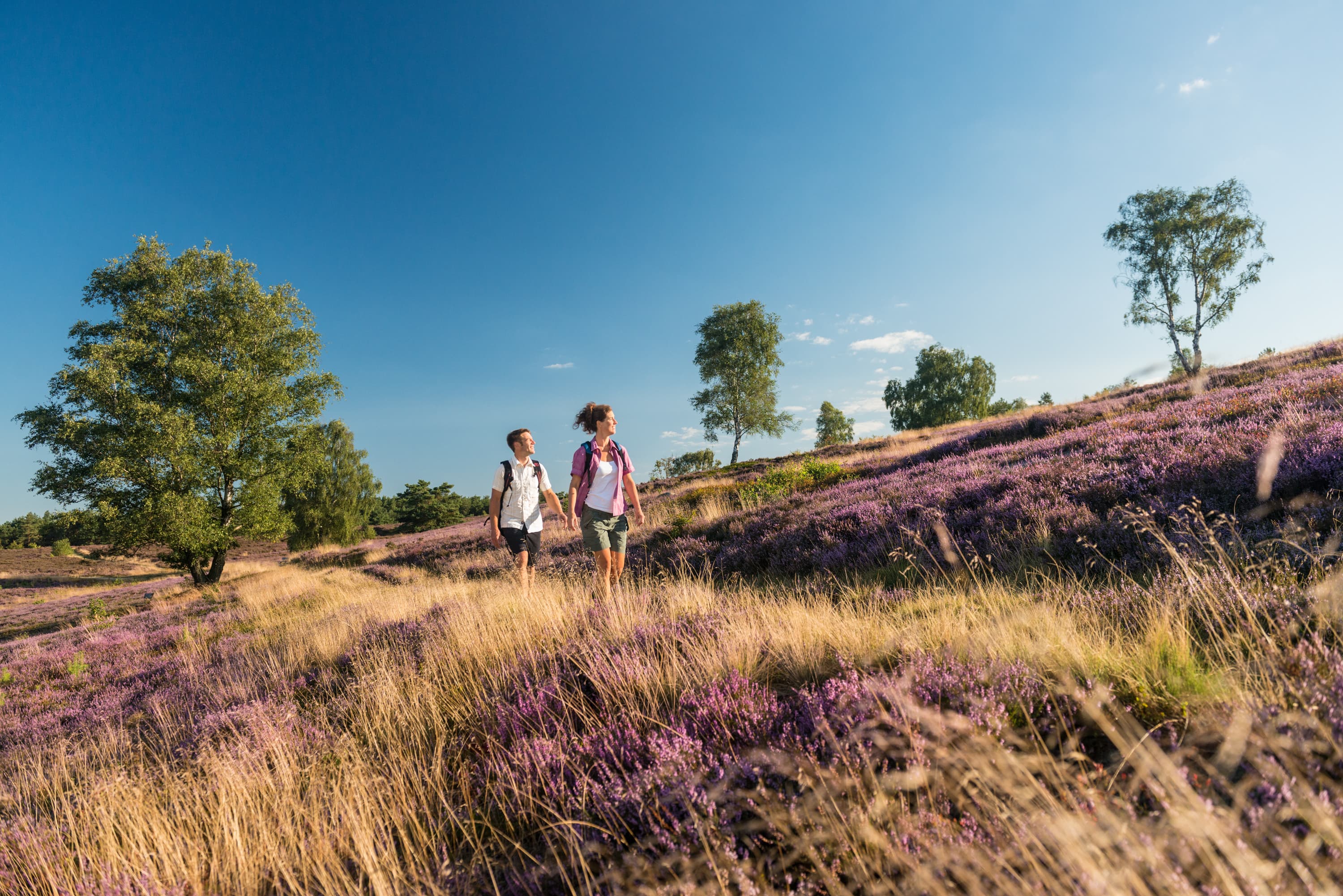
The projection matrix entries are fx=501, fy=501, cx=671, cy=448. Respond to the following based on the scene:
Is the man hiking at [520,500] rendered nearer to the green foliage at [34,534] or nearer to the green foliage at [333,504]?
the green foliage at [333,504]

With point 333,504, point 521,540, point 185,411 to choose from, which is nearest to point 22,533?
point 333,504

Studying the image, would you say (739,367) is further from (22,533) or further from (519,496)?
(22,533)

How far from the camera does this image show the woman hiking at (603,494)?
272 inches

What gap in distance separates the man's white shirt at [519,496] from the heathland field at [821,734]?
192 cm

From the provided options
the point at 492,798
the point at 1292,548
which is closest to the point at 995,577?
the point at 1292,548

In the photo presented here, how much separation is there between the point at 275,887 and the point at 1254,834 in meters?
3.55

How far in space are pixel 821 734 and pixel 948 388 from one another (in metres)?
68.2

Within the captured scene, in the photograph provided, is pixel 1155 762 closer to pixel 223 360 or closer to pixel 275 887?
pixel 275 887

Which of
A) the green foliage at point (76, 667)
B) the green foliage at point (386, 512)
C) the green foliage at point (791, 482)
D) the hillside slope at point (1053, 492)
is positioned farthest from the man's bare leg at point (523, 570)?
the green foliage at point (386, 512)

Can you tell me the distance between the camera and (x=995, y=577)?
194 inches

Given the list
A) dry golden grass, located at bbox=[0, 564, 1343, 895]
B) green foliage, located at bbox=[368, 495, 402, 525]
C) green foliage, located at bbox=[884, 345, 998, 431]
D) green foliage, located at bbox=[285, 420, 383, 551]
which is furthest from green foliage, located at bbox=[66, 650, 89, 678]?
green foliage, located at bbox=[884, 345, 998, 431]

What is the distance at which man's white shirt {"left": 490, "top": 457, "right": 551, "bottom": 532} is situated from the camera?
8.00 meters

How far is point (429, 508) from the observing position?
4966 centimetres

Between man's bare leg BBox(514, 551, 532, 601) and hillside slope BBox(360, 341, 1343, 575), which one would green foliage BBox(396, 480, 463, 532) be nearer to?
hillside slope BBox(360, 341, 1343, 575)
